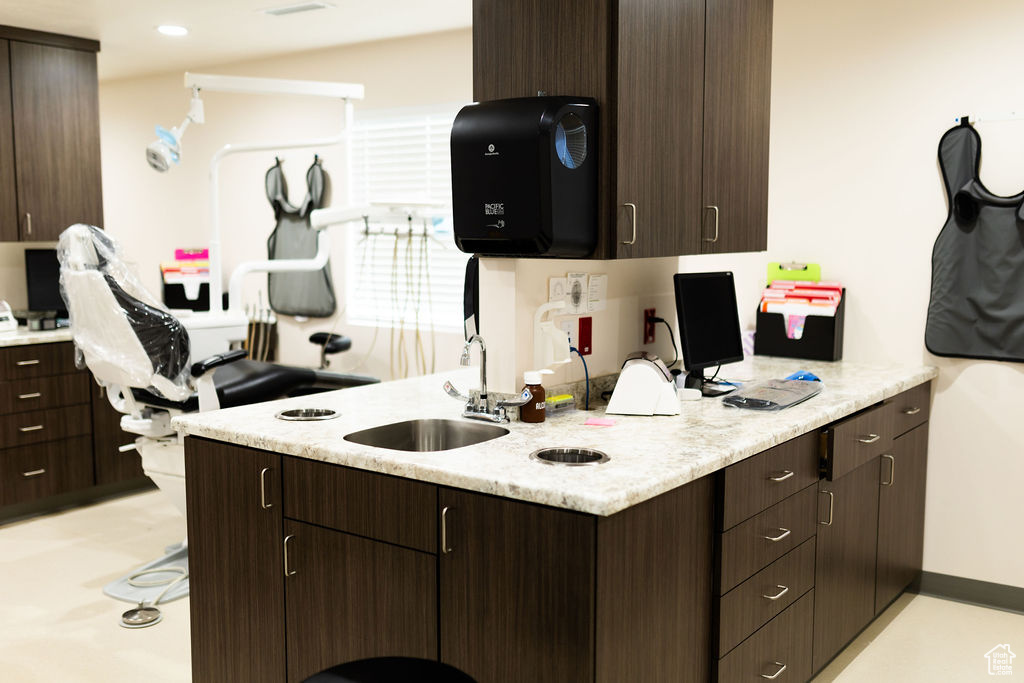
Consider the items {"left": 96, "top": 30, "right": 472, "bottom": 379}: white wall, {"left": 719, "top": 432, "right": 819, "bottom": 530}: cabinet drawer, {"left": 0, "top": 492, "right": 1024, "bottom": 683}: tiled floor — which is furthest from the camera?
{"left": 96, "top": 30, "right": 472, "bottom": 379}: white wall

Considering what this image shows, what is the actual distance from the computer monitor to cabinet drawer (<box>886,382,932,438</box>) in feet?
1.98

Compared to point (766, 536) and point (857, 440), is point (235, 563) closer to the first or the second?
point (766, 536)

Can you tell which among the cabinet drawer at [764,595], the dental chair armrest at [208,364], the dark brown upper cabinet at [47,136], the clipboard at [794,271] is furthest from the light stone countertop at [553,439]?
the dark brown upper cabinet at [47,136]

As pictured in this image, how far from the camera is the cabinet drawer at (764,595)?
239 cm

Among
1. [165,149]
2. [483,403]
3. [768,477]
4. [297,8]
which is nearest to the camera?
[768,477]

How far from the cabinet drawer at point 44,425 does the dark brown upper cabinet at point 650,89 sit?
127 inches

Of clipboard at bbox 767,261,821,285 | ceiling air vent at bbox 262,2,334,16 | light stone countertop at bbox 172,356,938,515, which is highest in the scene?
ceiling air vent at bbox 262,2,334,16

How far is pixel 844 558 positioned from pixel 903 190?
1.59 metres

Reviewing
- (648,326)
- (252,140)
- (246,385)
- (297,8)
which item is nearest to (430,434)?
(648,326)

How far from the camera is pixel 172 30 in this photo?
5.12 metres

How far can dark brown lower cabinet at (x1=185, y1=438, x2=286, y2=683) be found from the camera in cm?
243

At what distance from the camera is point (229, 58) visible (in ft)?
19.8

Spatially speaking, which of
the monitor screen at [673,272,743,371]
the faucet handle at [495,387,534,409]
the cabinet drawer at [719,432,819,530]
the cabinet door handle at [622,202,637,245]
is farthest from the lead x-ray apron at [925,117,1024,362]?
the faucet handle at [495,387,534,409]

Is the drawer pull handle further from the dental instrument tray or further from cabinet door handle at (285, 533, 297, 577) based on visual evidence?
cabinet door handle at (285, 533, 297, 577)
